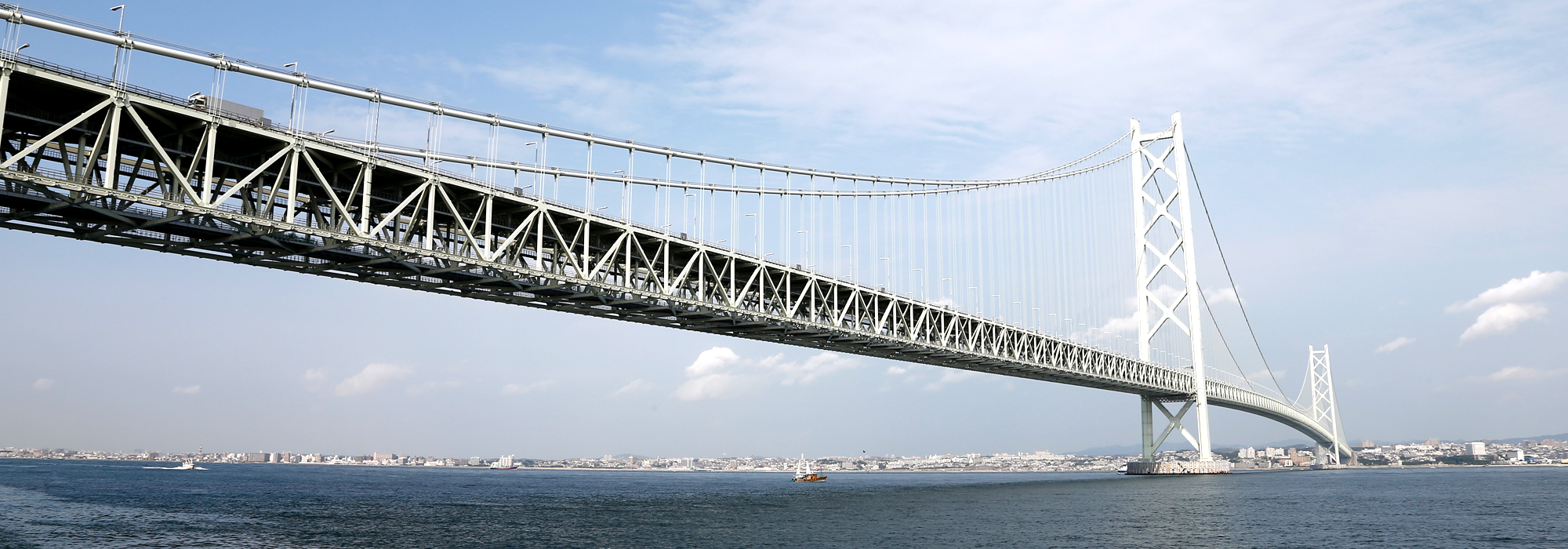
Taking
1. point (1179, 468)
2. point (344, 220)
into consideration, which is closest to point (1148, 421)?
point (1179, 468)

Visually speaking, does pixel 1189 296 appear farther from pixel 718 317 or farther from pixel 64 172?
pixel 64 172

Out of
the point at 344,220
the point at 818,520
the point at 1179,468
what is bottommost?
the point at 818,520

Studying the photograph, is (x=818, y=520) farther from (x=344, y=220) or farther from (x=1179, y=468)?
(x=1179, y=468)

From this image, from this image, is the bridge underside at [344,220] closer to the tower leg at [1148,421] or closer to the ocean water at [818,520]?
the ocean water at [818,520]

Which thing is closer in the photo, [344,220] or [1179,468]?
[344,220]

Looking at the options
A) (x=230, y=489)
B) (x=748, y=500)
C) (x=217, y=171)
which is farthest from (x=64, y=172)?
(x=230, y=489)

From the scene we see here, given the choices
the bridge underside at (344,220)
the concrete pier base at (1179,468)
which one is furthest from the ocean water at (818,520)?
the concrete pier base at (1179,468)

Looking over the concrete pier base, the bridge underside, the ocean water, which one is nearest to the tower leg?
the concrete pier base
